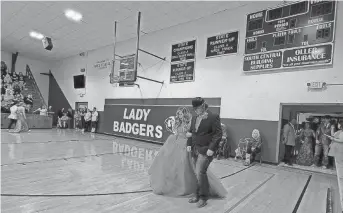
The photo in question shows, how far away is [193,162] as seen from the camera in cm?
319

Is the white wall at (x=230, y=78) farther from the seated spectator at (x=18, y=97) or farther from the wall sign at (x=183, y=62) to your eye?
the seated spectator at (x=18, y=97)

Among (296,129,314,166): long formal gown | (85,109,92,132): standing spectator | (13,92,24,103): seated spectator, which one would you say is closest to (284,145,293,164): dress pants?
(296,129,314,166): long formal gown

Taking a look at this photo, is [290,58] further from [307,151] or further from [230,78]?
[307,151]

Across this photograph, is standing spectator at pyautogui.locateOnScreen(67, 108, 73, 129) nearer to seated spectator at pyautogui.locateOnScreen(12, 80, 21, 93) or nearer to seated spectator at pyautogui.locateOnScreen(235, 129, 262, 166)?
seated spectator at pyautogui.locateOnScreen(12, 80, 21, 93)

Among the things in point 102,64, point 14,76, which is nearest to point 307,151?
point 102,64

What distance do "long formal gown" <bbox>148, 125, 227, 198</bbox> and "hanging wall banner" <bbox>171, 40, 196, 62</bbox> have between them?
529cm

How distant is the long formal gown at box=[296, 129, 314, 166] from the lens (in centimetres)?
637

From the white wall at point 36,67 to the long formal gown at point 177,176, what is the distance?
49.0 feet

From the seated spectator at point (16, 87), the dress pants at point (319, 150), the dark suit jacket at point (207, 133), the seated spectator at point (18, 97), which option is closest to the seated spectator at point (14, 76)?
the seated spectator at point (16, 87)

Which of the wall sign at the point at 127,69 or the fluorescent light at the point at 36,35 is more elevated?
the fluorescent light at the point at 36,35

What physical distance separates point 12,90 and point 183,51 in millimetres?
10953

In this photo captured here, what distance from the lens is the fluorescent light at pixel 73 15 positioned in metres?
8.05

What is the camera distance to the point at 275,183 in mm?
4227

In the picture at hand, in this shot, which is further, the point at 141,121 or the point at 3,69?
the point at 3,69
